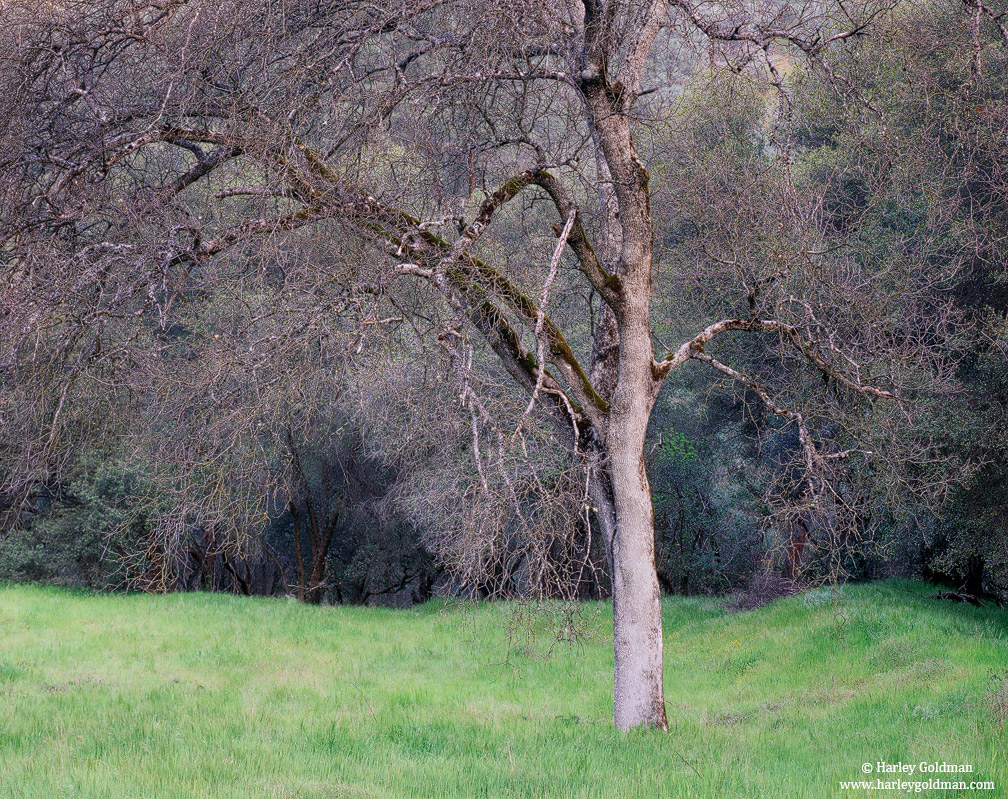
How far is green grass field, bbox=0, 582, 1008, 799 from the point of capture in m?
6.43

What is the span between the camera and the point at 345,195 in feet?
23.5

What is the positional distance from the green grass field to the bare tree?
1.58m

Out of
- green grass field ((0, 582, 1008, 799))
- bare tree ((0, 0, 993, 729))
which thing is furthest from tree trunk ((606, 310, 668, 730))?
green grass field ((0, 582, 1008, 799))

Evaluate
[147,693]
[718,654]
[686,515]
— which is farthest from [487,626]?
[147,693]

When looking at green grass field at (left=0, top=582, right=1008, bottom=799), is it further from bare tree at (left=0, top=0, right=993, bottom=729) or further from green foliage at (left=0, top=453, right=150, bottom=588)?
green foliage at (left=0, top=453, right=150, bottom=588)

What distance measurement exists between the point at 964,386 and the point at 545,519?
9473 mm

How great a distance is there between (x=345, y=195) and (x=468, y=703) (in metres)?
6.58

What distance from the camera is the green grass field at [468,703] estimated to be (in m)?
6.43

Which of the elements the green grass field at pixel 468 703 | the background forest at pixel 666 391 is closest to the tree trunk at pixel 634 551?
the green grass field at pixel 468 703

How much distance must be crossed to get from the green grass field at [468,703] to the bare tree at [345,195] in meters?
1.58

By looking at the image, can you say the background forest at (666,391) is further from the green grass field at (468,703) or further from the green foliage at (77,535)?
the green grass field at (468,703)

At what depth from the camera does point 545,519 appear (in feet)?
19.9

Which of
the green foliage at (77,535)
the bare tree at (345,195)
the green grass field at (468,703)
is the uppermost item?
the bare tree at (345,195)

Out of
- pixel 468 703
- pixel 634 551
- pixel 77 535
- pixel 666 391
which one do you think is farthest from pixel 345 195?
pixel 77 535
